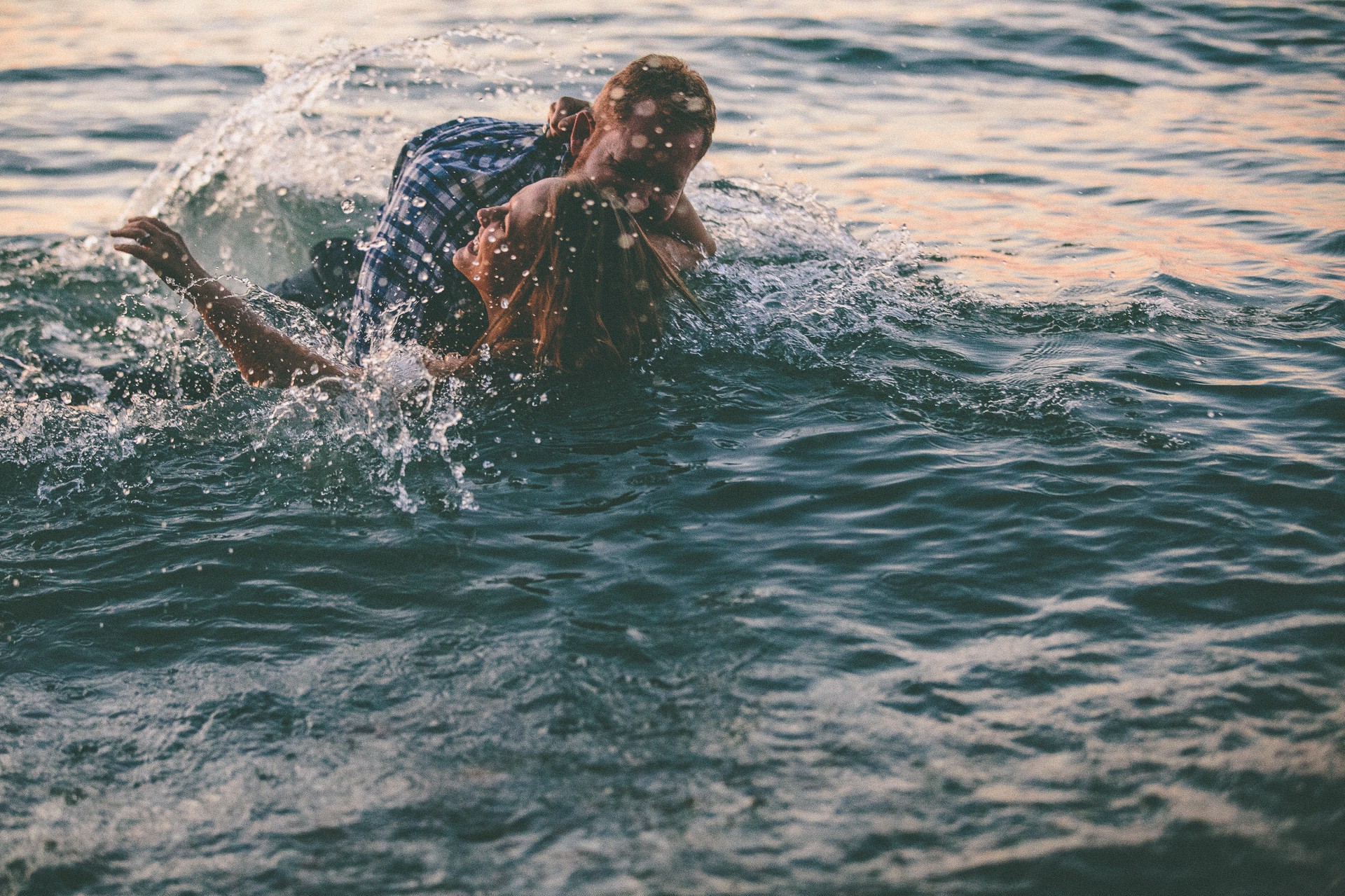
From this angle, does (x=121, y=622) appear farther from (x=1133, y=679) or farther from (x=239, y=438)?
(x=1133, y=679)

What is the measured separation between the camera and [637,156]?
465 cm

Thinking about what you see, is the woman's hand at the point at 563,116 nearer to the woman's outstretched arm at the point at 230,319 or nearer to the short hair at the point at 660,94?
the short hair at the point at 660,94

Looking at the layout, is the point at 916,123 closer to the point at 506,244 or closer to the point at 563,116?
the point at 563,116

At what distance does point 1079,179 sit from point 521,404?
5365mm

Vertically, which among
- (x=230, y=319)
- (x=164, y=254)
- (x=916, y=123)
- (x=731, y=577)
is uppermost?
(x=916, y=123)

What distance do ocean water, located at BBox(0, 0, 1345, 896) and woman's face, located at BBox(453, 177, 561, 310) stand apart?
21.0 inches

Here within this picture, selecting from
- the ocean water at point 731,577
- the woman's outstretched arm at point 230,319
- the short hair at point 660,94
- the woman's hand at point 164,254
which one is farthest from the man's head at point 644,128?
the woman's hand at point 164,254

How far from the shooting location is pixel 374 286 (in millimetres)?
4984

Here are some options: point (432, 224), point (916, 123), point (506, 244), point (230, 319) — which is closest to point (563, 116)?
point (432, 224)

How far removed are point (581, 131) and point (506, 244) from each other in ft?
2.77

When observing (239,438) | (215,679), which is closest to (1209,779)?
(215,679)

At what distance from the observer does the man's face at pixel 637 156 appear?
461cm

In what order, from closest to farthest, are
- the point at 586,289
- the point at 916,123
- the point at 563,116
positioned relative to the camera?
the point at 586,289
the point at 563,116
the point at 916,123

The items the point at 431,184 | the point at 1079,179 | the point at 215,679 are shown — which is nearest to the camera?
the point at 215,679
